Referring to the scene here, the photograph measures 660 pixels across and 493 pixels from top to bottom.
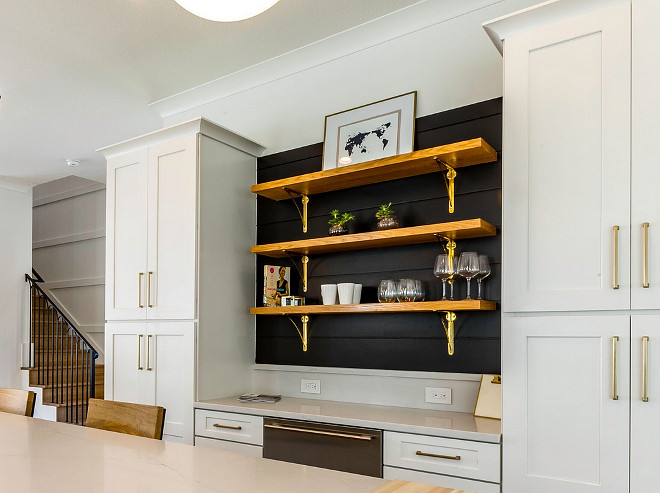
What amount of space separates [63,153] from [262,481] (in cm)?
491

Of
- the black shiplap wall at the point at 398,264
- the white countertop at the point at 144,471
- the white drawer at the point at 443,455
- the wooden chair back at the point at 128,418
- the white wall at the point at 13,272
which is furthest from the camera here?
the white wall at the point at 13,272

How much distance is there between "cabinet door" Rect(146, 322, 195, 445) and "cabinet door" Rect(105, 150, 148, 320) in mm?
222

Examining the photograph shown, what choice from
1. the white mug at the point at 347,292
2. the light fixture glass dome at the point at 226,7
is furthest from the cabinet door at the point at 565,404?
the light fixture glass dome at the point at 226,7

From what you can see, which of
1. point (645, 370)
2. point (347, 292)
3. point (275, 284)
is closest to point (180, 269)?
point (275, 284)

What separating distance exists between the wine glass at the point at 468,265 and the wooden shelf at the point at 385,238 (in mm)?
107

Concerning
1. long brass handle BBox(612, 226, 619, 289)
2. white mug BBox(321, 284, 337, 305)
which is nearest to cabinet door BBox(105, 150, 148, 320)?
white mug BBox(321, 284, 337, 305)

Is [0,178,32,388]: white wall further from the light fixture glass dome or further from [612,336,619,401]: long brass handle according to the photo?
[612,336,619,401]: long brass handle

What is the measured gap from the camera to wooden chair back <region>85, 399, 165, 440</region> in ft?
5.82

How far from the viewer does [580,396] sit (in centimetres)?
193

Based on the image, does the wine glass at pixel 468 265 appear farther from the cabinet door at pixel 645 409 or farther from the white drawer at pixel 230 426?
the white drawer at pixel 230 426

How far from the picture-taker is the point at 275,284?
3.16 meters

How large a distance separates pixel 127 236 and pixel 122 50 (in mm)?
1094

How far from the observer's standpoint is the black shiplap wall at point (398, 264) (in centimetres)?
257

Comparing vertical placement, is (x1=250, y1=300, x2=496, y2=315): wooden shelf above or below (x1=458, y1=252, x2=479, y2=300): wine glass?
below
